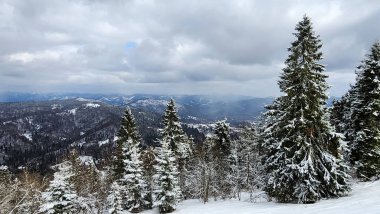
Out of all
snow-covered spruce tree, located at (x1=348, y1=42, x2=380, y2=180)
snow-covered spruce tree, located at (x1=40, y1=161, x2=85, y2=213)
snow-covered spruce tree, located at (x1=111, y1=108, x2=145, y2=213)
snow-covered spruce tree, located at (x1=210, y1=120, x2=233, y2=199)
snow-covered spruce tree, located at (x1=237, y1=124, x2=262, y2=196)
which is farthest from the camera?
snow-covered spruce tree, located at (x1=210, y1=120, x2=233, y2=199)

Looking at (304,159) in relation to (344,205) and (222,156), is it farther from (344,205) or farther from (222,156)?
(222,156)

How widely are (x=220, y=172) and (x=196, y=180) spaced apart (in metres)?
5.43

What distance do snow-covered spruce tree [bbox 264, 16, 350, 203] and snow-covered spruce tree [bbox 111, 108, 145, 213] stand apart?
877 inches

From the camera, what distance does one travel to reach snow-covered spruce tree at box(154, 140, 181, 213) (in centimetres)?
4153

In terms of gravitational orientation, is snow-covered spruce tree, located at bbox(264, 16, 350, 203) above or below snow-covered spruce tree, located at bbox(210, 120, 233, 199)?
above

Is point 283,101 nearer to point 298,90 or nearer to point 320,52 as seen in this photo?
point 298,90

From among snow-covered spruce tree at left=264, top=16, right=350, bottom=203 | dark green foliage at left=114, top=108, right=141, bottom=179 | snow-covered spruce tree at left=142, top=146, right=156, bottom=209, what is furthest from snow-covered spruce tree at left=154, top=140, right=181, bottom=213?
snow-covered spruce tree at left=264, top=16, right=350, bottom=203

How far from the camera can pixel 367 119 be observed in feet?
99.5

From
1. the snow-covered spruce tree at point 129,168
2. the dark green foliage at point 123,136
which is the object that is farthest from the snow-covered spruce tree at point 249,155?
the dark green foliage at point 123,136

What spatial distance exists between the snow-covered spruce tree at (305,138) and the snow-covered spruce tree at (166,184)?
1745 cm

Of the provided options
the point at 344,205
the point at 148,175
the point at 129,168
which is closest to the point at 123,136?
the point at 129,168

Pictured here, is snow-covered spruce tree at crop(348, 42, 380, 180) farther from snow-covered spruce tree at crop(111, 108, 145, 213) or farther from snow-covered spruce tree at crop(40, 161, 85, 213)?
snow-covered spruce tree at crop(40, 161, 85, 213)

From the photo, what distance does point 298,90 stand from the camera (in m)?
26.3

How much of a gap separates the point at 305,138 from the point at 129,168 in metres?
26.2
